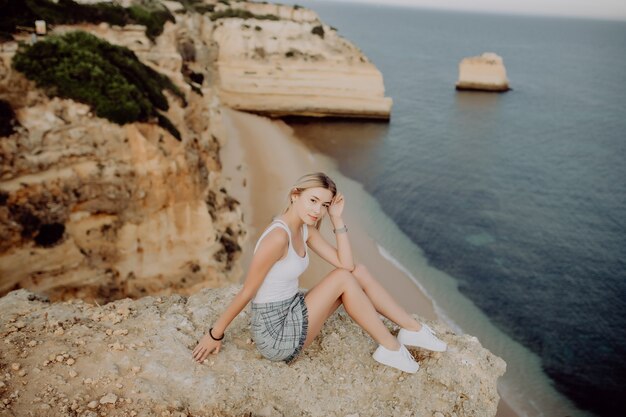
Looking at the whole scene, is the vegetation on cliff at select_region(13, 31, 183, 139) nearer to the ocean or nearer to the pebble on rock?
the pebble on rock

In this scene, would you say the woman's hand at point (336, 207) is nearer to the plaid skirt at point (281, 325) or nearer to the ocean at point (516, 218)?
the plaid skirt at point (281, 325)

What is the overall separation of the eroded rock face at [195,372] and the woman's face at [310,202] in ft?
5.58

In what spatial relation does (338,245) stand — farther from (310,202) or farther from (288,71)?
(288,71)

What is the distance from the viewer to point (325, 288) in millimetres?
4750

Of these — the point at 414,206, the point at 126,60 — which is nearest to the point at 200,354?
the point at 126,60

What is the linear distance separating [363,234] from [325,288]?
54.8ft

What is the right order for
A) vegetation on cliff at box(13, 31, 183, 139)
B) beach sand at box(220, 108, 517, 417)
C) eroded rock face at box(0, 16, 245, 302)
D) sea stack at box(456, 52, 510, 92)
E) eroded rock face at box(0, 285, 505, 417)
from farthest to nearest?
sea stack at box(456, 52, 510, 92) < beach sand at box(220, 108, 517, 417) < vegetation on cliff at box(13, 31, 183, 139) < eroded rock face at box(0, 16, 245, 302) < eroded rock face at box(0, 285, 505, 417)

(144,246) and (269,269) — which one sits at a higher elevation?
(269,269)

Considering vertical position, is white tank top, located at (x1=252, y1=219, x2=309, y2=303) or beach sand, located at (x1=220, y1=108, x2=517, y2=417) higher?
white tank top, located at (x1=252, y1=219, x2=309, y2=303)

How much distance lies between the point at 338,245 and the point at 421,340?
4.67 ft

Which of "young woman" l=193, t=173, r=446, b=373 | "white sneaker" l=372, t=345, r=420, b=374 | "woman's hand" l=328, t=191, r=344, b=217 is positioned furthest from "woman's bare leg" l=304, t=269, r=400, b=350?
"woman's hand" l=328, t=191, r=344, b=217

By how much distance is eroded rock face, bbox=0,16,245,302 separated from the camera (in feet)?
35.3

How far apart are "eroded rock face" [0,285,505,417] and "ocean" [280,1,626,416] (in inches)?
382

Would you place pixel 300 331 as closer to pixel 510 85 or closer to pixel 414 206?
pixel 414 206
